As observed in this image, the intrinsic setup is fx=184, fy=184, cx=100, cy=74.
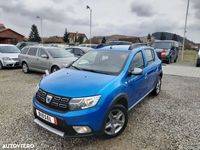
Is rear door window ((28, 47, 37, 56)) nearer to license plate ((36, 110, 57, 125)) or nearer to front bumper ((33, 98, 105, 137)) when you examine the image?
license plate ((36, 110, 57, 125))

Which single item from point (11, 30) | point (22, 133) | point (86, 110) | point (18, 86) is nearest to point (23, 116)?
point (22, 133)

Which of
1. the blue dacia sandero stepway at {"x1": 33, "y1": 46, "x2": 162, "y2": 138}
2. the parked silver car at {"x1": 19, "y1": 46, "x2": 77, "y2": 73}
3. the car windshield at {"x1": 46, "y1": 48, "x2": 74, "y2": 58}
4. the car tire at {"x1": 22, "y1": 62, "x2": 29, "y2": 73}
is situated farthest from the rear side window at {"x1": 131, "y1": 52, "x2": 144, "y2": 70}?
the car tire at {"x1": 22, "y1": 62, "x2": 29, "y2": 73}

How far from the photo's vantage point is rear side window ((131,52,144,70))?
401cm

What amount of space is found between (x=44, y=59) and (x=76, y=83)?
6.19 m

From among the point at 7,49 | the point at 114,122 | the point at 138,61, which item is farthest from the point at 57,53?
the point at 114,122

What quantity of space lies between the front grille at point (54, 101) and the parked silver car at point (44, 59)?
194 inches

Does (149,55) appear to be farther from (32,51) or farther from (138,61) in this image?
(32,51)

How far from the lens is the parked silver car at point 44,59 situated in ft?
28.0

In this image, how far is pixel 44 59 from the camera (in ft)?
29.0

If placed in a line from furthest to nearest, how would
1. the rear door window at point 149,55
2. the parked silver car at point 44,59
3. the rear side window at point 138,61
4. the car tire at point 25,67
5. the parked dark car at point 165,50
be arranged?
the parked dark car at point 165,50 → the car tire at point 25,67 → the parked silver car at point 44,59 → the rear door window at point 149,55 → the rear side window at point 138,61

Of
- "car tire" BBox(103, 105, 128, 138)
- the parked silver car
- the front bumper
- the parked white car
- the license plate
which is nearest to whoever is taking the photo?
the front bumper

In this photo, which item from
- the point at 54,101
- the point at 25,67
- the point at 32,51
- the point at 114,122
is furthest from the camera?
the point at 25,67

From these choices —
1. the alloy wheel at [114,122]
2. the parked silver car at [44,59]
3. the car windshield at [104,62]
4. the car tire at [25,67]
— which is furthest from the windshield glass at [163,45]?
the alloy wheel at [114,122]

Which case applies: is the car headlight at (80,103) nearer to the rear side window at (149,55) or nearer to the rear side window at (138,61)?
the rear side window at (138,61)
